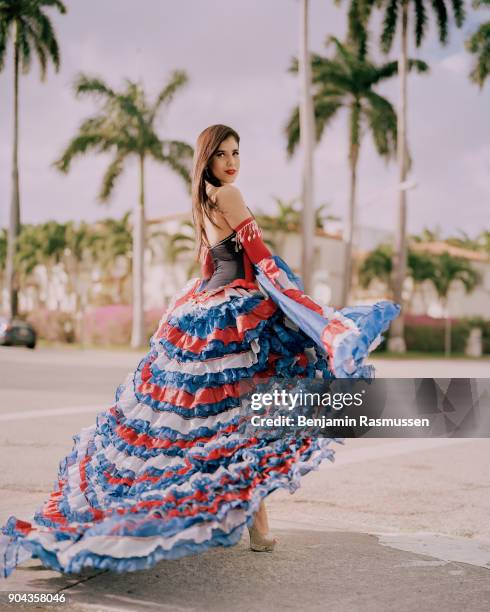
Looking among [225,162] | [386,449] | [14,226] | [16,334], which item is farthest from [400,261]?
[225,162]

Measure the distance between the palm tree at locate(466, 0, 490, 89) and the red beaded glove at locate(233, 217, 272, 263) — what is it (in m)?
33.8

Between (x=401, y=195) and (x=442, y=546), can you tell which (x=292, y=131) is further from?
(x=442, y=546)

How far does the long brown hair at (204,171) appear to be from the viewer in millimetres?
3994

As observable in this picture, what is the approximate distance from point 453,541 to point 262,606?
149 cm

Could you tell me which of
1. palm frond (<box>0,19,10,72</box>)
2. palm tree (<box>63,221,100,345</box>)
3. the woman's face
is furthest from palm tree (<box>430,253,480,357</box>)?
the woman's face

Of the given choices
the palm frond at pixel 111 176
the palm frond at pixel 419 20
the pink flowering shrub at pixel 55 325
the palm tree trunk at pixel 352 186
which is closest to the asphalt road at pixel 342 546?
the palm frond at pixel 111 176

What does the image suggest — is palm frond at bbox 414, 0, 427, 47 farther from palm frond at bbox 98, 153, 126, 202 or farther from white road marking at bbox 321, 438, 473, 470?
white road marking at bbox 321, 438, 473, 470

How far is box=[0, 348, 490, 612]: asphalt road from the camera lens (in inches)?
126

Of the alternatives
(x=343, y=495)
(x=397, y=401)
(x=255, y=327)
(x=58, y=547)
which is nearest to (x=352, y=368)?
(x=255, y=327)

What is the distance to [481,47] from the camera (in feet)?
113

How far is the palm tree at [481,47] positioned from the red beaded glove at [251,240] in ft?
111

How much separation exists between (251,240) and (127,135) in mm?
28996

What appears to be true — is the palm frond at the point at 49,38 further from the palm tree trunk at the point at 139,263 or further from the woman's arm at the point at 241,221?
the woman's arm at the point at 241,221

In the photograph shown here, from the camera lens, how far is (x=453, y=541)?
13.7ft
